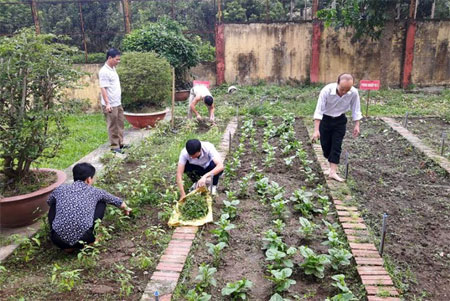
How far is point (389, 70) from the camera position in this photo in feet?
41.1

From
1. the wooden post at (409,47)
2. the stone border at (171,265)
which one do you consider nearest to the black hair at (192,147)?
the stone border at (171,265)

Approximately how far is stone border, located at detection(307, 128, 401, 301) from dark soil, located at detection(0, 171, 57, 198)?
3232 mm

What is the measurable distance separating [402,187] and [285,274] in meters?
2.83

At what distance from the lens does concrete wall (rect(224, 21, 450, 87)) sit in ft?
40.5

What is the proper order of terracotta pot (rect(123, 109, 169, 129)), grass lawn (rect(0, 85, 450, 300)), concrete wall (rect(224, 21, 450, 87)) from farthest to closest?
1. concrete wall (rect(224, 21, 450, 87))
2. terracotta pot (rect(123, 109, 169, 129))
3. grass lawn (rect(0, 85, 450, 300))

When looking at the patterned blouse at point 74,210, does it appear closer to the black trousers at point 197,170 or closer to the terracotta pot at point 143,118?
the black trousers at point 197,170

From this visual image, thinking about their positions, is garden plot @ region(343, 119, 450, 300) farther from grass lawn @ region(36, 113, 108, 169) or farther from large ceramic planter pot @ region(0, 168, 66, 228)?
grass lawn @ region(36, 113, 108, 169)

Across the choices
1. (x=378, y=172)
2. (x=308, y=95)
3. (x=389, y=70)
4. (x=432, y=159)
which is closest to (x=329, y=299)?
(x=378, y=172)

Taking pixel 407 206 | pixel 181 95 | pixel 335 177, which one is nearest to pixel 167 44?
pixel 181 95

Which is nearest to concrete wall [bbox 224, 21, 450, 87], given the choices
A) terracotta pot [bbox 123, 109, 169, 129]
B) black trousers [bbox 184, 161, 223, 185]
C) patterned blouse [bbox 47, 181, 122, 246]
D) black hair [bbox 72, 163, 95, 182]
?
terracotta pot [bbox 123, 109, 169, 129]

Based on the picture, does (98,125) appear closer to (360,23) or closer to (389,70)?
(360,23)

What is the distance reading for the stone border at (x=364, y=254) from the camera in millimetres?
3023

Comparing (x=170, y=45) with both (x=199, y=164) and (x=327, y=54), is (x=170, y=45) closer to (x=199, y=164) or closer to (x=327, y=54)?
(x=327, y=54)

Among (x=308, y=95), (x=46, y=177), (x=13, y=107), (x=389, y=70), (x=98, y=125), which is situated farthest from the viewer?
(x=389, y=70)
